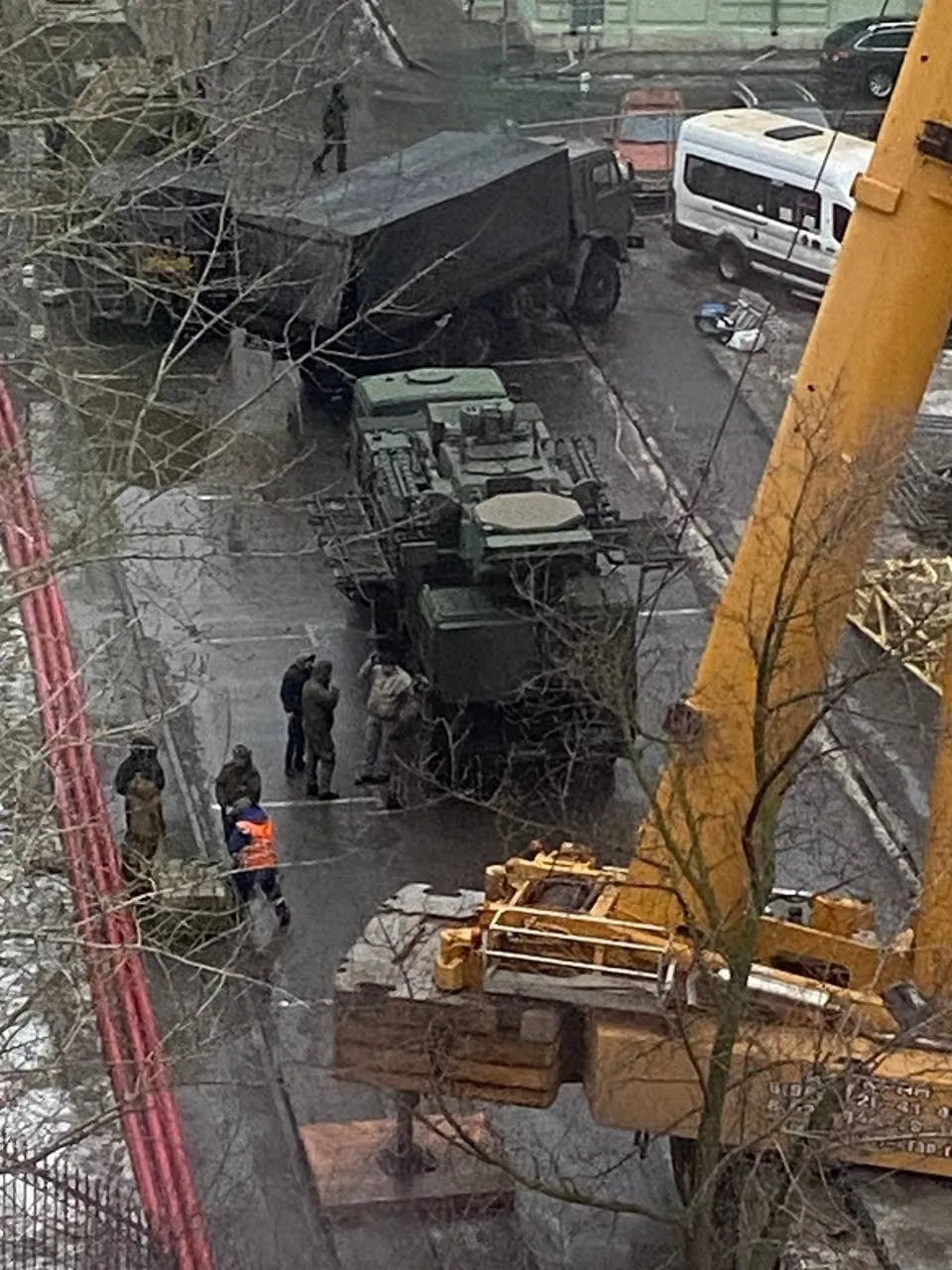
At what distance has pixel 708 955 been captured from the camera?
11.4m

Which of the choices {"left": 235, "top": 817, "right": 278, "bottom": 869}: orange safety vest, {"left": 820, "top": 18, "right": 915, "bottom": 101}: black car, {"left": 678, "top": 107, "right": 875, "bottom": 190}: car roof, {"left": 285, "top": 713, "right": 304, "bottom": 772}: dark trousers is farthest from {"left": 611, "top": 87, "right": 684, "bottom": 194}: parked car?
{"left": 235, "top": 817, "right": 278, "bottom": 869}: orange safety vest

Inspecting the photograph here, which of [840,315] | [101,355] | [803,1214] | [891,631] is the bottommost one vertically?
[101,355]

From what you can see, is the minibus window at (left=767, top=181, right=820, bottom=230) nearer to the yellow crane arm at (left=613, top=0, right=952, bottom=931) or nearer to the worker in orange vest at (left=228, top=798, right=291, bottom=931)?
the worker in orange vest at (left=228, top=798, right=291, bottom=931)

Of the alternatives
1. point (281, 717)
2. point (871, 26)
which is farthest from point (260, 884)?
point (871, 26)

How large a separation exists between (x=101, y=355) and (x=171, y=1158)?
44.8 ft

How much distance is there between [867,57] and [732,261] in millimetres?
6602

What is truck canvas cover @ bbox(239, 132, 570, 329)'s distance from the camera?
23781 millimetres

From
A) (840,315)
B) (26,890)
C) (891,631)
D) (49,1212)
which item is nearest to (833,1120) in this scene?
(840,315)

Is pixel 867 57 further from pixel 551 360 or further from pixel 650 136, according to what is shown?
pixel 551 360

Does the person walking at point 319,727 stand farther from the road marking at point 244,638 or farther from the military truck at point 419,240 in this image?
the military truck at point 419,240

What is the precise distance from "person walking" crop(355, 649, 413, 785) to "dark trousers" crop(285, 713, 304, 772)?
1.50 feet

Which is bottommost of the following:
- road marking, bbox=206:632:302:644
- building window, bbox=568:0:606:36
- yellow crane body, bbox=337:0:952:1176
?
road marking, bbox=206:632:302:644

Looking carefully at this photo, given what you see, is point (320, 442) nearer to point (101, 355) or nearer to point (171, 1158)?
point (101, 355)

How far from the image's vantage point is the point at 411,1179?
13711mm
